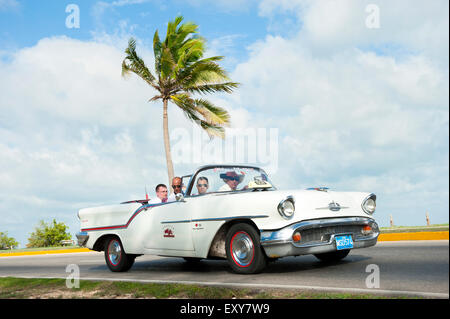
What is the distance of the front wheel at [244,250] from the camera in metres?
5.79

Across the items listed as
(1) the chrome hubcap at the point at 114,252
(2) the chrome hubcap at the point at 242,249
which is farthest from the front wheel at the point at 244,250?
(1) the chrome hubcap at the point at 114,252

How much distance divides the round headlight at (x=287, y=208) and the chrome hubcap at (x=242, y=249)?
61cm

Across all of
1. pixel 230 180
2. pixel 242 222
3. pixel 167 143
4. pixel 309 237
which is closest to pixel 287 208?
pixel 309 237

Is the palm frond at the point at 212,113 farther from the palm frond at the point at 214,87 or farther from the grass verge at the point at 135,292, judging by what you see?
the grass verge at the point at 135,292

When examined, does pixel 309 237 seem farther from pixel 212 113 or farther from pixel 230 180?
pixel 212 113

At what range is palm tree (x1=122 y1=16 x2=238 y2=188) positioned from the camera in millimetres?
21828

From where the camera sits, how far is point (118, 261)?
808 centimetres

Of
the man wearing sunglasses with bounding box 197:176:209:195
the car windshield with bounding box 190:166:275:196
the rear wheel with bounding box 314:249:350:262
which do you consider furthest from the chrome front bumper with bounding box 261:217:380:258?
the man wearing sunglasses with bounding box 197:176:209:195

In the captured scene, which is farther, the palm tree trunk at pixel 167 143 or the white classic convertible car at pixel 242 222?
the palm tree trunk at pixel 167 143

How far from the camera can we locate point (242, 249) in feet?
19.8

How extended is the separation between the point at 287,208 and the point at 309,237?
18.6 inches

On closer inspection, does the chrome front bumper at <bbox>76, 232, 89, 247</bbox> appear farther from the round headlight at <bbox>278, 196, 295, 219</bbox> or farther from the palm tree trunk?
the palm tree trunk

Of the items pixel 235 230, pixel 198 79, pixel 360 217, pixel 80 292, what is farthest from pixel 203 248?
pixel 198 79

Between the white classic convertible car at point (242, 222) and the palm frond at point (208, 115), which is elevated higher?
the palm frond at point (208, 115)
